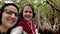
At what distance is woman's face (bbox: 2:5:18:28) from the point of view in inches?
41.2

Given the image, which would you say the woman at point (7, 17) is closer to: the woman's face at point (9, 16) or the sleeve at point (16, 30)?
the woman's face at point (9, 16)

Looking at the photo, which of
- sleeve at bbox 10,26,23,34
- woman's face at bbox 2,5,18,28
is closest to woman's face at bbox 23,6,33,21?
sleeve at bbox 10,26,23,34

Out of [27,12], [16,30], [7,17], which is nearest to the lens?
[7,17]

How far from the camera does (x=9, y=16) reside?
106cm

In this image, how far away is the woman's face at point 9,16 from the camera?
105 centimetres

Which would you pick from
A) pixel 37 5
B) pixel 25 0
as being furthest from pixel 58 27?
A: pixel 25 0

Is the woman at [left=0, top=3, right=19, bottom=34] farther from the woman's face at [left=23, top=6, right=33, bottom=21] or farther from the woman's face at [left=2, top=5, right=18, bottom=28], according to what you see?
the woman's face at [left=23, top=6, right=33, bottom=21]

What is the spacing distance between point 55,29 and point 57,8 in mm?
494

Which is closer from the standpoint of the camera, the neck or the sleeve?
the neck

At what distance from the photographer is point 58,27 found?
3164 millimetres

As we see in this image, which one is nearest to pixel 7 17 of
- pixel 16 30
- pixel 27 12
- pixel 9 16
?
pixel 9 16

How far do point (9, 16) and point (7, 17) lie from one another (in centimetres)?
2

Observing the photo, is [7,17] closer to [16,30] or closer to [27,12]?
[16,30]

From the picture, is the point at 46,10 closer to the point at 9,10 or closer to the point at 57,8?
the point at 57,8
